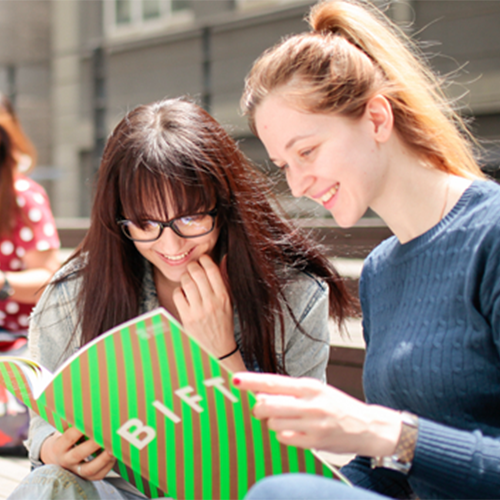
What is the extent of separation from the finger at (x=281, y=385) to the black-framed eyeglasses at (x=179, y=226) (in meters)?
0.62

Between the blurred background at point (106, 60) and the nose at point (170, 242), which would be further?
the blurred background at point (106, 60)

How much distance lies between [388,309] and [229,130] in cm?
68

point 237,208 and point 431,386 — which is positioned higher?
point 237,208

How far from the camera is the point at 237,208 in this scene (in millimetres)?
1396

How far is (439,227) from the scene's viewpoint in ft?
3.49

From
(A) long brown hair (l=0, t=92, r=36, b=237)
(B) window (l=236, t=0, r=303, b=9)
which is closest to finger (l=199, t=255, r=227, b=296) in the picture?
(A) long brown hair (l=0, t=92, r=36, b=237)

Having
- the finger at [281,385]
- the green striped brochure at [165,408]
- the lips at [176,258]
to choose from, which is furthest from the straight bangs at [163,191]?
the finger at [281,385]

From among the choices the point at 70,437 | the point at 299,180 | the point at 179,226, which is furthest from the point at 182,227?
the point at 70,437

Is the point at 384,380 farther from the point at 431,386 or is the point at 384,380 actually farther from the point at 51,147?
the point at 51,147

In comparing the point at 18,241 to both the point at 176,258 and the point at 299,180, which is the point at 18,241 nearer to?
the point at 176,258

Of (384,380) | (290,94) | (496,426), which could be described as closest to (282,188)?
(290,94)

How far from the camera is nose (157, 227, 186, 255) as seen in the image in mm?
1341

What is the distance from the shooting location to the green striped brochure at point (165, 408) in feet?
2.68

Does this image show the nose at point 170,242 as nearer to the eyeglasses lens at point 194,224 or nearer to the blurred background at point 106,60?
the eyeglasses lens at point 194,224
